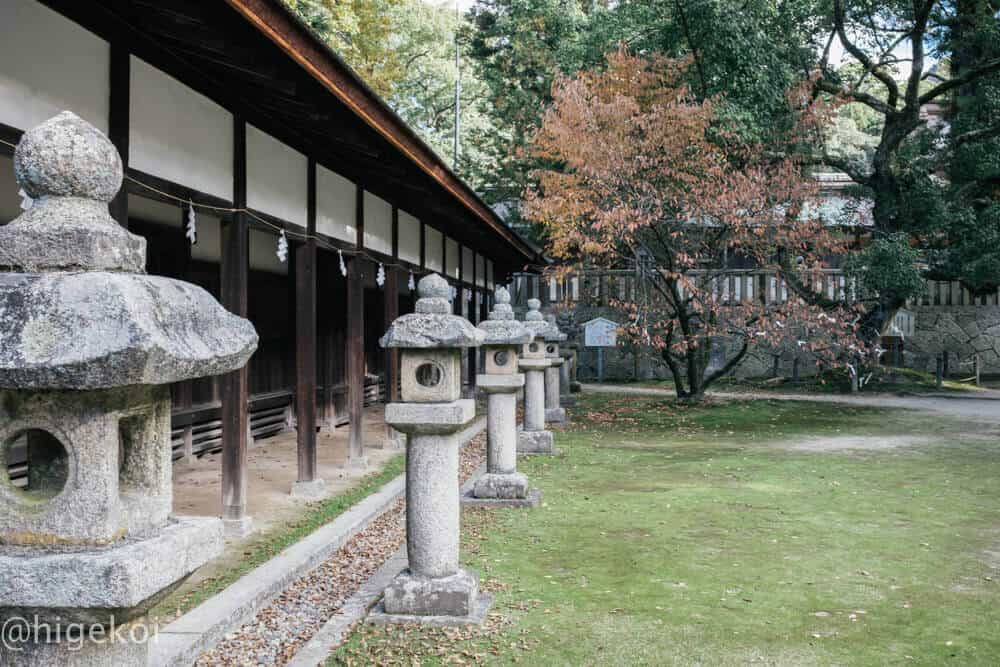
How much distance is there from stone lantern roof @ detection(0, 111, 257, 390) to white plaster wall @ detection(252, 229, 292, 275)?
10.9 metres

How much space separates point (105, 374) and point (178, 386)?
9.57 m

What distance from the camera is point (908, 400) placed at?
21.5 m

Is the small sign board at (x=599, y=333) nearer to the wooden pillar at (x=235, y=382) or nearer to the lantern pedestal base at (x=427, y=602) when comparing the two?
the wooden pillar at (x=235, y=382)

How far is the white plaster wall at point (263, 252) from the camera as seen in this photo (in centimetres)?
1341

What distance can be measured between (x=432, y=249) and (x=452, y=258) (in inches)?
80.8

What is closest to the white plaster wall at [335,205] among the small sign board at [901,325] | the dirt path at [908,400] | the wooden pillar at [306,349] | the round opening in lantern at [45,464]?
the wooden pillar at [306,349]

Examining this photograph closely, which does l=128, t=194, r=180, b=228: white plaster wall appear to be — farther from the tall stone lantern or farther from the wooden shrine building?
the tall stone lantern

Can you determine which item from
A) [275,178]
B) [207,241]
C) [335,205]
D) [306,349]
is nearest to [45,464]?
[275,178]

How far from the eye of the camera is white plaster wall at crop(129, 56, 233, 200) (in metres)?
6.20

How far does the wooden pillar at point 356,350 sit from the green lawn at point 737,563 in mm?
2374

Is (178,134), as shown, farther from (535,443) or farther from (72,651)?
(535,443)

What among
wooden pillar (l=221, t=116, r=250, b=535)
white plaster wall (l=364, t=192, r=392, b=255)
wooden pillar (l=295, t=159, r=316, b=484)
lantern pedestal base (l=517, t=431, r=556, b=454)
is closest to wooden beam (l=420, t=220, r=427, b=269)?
white plaster wall (l=364, t=192, r=392, b=255)

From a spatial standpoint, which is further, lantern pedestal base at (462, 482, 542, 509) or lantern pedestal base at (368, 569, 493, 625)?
lantern pedestal base at (462, 482, 542, 509)

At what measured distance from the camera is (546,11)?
2494 centimetres
